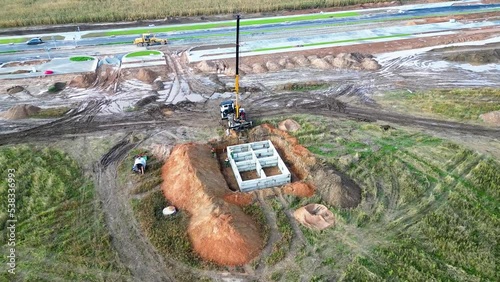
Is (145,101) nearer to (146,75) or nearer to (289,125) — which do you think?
(146,75)

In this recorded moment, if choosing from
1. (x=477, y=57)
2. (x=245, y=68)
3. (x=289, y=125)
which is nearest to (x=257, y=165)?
(x=289, y=125)

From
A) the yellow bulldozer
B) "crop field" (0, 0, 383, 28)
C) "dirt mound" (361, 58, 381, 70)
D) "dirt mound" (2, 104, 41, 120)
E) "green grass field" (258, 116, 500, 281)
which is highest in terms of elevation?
"crop field" (0, 0, 383, 28)

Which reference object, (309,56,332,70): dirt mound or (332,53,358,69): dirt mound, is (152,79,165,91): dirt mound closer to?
(309,56,332,70): dirt mound

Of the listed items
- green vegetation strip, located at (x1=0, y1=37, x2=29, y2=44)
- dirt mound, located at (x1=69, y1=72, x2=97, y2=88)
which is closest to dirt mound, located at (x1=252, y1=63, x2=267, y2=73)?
dirt mound, located at (x1=69, y1=72, x2=97, y2=88)

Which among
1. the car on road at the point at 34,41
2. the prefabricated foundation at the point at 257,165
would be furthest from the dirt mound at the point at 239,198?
the car on road at the point at 34,41

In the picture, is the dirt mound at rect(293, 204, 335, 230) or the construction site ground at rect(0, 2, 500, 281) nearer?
the construction site ground at rect(0, 2, 500, 281)

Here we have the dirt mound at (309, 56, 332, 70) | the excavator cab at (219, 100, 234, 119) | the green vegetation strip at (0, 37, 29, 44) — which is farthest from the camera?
the green vegetation strip at (0, 37, 29, 44)

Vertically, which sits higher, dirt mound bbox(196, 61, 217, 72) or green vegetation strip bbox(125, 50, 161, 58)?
green vegetation strip bbox(125, 50, 161, 58)
